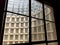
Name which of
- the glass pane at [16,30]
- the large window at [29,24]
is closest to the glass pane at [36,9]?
the large window at [29,24]

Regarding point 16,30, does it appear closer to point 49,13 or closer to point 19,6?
point 19,6

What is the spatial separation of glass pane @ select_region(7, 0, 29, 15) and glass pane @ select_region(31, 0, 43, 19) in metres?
0.07

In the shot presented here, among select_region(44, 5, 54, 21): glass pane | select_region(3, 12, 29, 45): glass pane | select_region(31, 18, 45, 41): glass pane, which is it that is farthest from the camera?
select_region(44, 5, 54, 21): glass pane

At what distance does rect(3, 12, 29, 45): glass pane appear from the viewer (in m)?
1.01

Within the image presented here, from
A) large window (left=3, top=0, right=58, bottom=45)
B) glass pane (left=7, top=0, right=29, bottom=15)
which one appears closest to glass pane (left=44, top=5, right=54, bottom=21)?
large window (left=3, top=0, right=58, bottom=45)

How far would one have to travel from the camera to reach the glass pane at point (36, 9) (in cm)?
120

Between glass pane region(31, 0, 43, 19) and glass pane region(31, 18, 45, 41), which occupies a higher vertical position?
glass pane region(31, 0, 43, 19)

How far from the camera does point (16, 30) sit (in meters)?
1.07

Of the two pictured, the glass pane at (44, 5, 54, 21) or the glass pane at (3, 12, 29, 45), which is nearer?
the glass pane at (3, 12, 29, 45)

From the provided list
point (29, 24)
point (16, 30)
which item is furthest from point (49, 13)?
point (16, 30)

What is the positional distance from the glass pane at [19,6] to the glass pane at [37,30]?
0.45ft

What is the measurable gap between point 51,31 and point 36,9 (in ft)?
0.99

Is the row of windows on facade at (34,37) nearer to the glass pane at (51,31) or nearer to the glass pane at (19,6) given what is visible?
the glass pane at (51,31)

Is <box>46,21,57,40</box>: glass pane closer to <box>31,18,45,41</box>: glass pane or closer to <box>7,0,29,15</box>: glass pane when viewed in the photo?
<box>31,18,45,41</box>: glass pane
